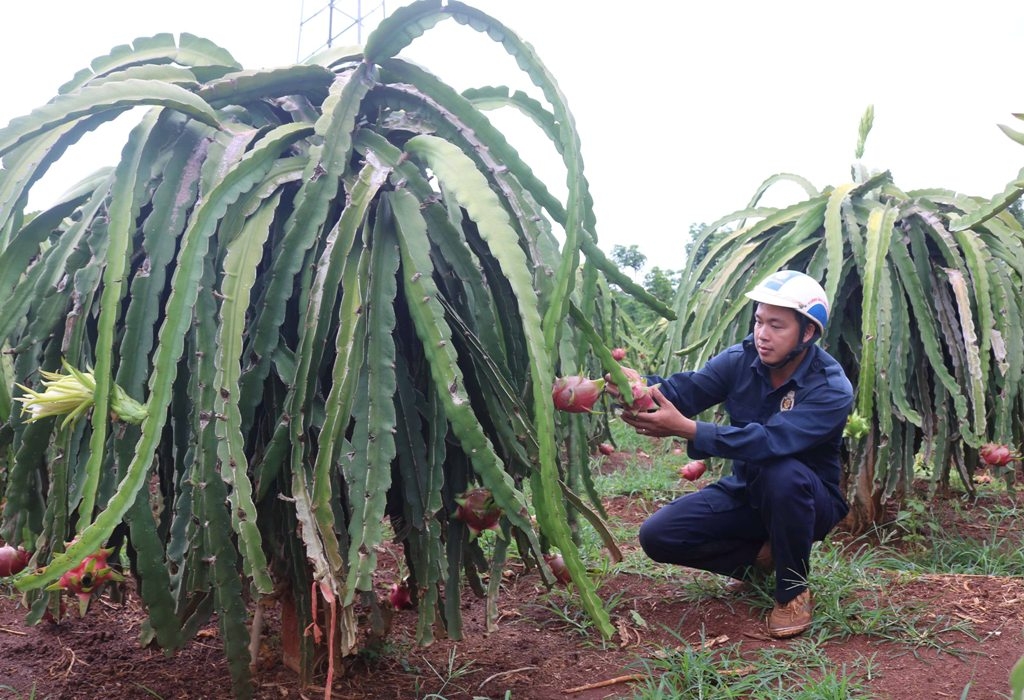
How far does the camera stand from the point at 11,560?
1.85 metres

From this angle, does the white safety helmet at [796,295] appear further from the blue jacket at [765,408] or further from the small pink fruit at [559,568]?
the small pink fruit at [559,568]

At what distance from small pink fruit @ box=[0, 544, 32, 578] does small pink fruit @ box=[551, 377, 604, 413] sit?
1189 mm

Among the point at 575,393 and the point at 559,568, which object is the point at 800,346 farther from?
the point at 575,393

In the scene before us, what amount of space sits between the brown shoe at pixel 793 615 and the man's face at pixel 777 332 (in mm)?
723

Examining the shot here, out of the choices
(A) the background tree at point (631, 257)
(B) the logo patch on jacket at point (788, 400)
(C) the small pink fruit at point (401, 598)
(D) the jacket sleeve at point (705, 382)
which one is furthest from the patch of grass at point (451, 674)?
(A) the background tree at point (631, 257)

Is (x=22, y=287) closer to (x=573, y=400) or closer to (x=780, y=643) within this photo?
(x=573, y=400)

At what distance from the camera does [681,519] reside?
2906 mm

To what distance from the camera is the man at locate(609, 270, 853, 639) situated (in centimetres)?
260

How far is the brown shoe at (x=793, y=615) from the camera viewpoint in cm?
258

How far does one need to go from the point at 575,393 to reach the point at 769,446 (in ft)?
3.42

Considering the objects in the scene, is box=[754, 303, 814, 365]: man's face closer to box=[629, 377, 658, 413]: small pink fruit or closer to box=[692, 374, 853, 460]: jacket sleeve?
box=[692, 374, 853, 460]: jacket sleeve

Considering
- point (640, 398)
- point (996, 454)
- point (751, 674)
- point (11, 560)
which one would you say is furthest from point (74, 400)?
point (996, 454)

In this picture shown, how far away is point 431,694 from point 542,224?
1.13m

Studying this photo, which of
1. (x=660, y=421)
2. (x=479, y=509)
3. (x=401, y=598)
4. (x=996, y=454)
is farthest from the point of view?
(x=996, y=454)
